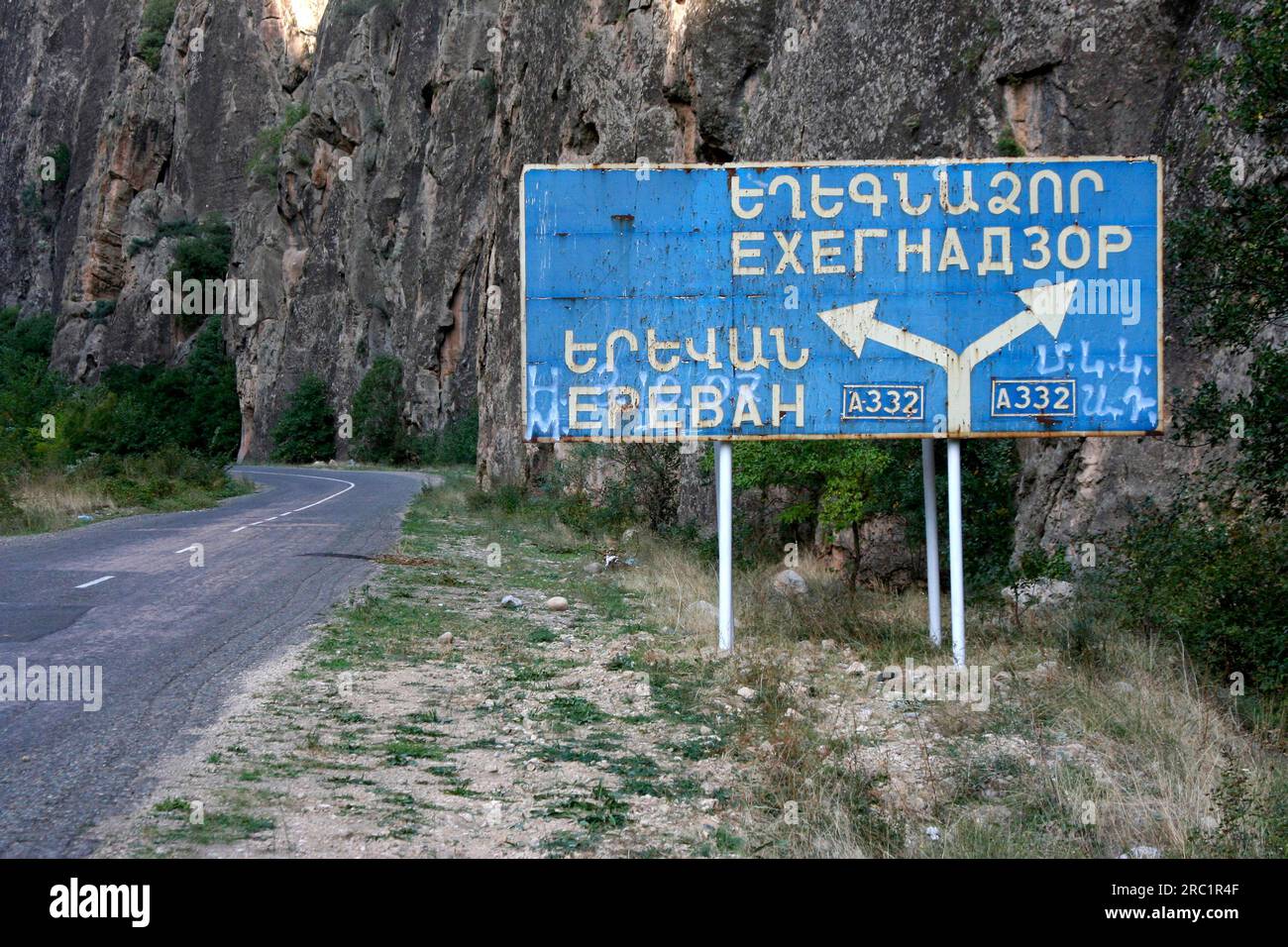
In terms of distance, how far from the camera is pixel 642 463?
22.4 m

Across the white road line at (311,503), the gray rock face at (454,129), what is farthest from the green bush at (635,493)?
the white road line at (311,503)

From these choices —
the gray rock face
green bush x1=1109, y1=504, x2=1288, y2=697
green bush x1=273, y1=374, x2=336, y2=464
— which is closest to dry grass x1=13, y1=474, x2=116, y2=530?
the gray rock face

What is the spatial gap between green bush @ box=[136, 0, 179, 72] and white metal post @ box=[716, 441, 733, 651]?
8408 centimetres

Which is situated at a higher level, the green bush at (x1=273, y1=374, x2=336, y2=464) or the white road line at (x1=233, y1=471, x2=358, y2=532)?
the green bush at (x1=273, y1=374, x2=336, y2=464)

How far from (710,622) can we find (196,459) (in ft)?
86.9

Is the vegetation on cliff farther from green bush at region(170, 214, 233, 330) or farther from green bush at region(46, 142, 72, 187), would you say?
green bush at region(46, 142, 72, 187)

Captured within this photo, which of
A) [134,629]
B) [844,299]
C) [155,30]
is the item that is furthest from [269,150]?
[844,299]

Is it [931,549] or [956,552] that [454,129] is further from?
[956,552]

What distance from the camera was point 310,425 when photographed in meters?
64.0

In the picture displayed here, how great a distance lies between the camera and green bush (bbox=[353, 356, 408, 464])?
191ft

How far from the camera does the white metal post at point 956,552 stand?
10.1 m

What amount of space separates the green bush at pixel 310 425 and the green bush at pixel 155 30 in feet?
112

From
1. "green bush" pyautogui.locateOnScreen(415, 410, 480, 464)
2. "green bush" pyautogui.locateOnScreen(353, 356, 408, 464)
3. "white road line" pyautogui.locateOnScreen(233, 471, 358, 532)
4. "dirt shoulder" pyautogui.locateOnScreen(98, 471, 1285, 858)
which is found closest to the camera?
"dirt shoulder" pyautogui.locateOnScreen(98, 471, 1285, 858)

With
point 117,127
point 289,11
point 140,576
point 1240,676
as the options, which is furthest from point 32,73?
point 1240,676
